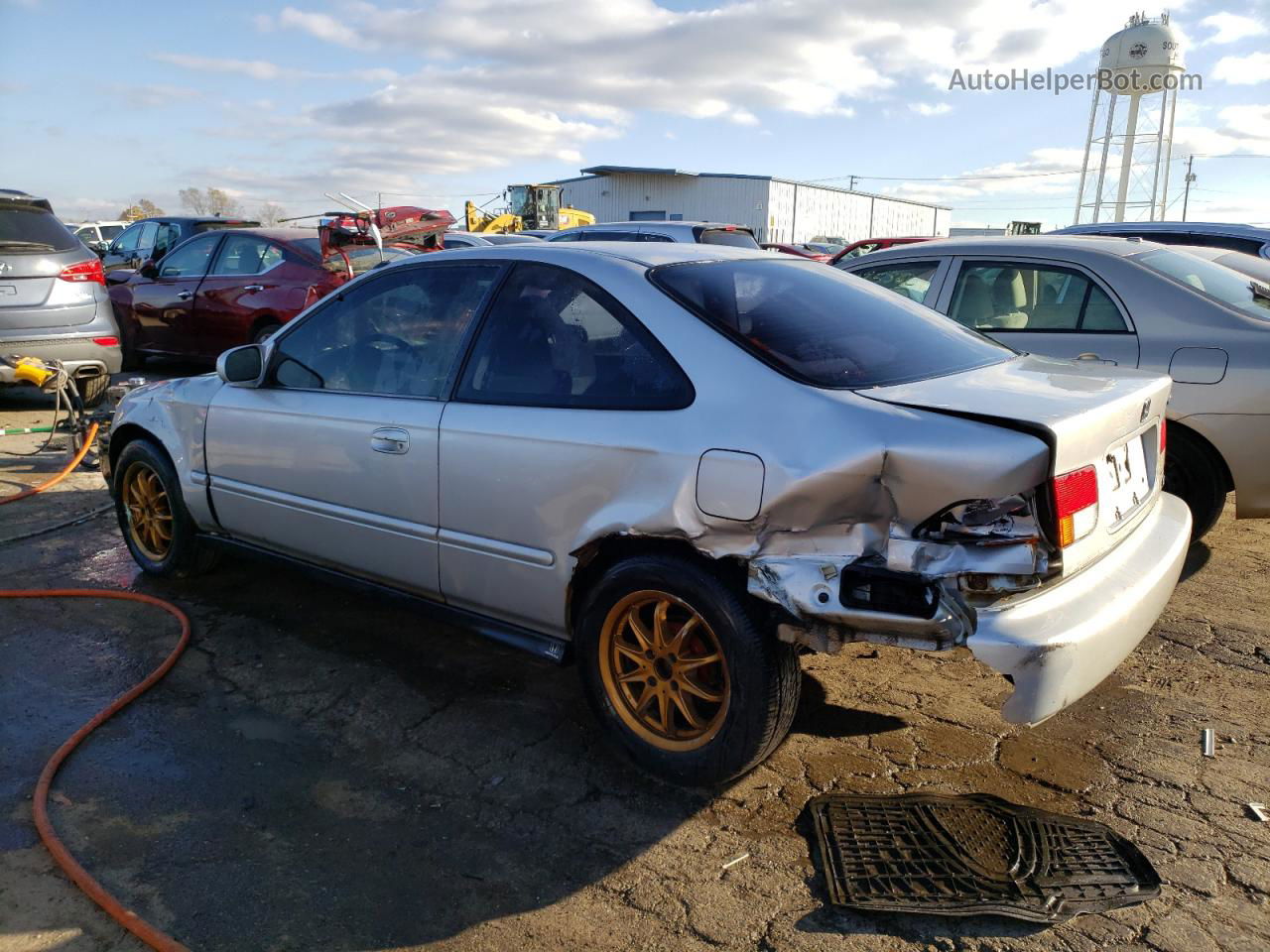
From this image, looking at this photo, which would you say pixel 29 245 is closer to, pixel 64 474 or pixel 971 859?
pixel 64 474

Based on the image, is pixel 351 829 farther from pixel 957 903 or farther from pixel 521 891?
pixel 957 903

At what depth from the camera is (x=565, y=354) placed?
315 centimetres

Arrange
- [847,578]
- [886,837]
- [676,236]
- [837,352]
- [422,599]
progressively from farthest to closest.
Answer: [676,236], [422,599], [837,352], [886,837], [847,578]

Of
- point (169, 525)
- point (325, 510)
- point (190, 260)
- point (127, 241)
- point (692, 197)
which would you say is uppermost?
point (692, 197)

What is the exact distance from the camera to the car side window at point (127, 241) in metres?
13.0

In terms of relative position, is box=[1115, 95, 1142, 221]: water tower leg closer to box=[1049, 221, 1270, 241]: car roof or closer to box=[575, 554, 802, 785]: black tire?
box=[1049, 221, 1270, 241]: car roof

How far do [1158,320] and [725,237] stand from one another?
666 cm

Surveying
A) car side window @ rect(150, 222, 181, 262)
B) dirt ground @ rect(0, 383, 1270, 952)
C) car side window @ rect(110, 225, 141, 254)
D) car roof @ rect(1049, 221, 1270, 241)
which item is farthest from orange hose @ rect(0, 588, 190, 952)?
car side window @ rect(110, 225, 141, 254)

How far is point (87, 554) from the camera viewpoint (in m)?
5.15

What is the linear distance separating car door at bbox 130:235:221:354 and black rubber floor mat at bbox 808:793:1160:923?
9092 mm

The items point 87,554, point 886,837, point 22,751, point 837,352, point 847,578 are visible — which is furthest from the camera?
point 87,554

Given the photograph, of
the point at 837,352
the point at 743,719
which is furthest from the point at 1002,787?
the point at 837,352

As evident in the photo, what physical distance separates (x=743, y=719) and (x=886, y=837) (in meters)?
0.50

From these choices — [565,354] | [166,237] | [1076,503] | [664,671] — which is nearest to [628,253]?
[565,354]
